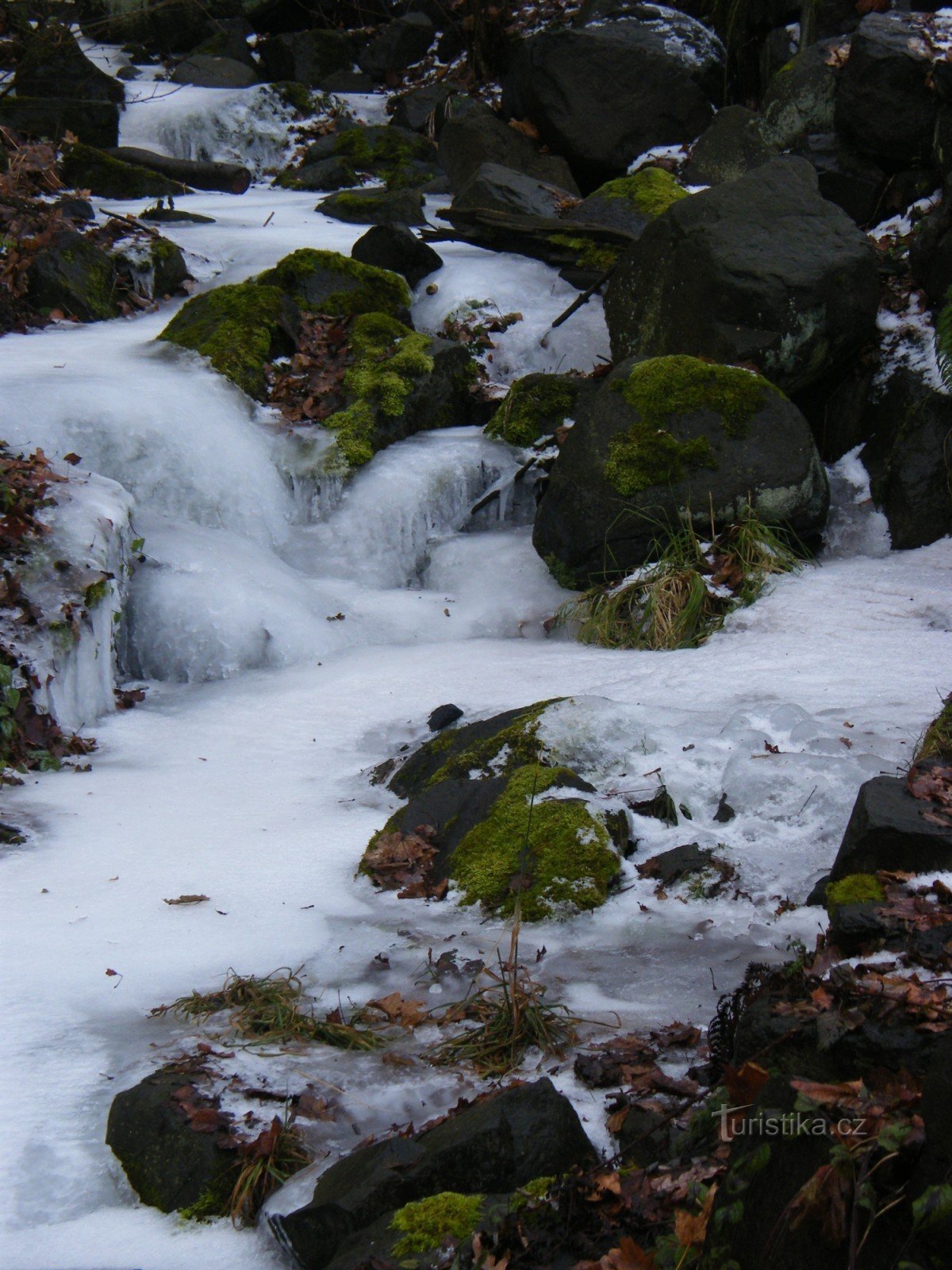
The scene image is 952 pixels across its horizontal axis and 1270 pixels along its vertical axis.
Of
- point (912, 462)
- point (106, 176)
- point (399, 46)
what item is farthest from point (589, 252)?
point (399, 46)

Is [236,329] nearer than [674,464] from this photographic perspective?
No

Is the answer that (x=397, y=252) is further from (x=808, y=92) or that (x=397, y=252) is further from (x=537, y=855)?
(x=537, y=855)

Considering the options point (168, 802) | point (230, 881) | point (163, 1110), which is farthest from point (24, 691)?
point (163, 1110)

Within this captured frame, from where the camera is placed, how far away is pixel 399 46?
18188 millimetres

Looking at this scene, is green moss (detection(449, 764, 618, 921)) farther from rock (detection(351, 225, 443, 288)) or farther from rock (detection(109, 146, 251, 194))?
rock (detection(109, 146, 251, 194))

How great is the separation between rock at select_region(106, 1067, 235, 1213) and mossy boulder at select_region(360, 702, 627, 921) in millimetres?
1437

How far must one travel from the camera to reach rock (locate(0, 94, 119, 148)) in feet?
44.3

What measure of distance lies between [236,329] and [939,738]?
7.15 m

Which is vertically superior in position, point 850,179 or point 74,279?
point 850,179

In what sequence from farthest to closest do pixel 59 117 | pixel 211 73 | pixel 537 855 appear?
pixel 211 73 → pixel 59 117 → pixel 537 855

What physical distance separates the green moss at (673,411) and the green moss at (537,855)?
141 inches

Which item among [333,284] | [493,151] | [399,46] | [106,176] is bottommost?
[333,284]

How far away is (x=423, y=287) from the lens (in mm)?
10914

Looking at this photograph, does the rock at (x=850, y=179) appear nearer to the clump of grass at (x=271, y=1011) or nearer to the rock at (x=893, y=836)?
the rock at (x=893, y=836)
